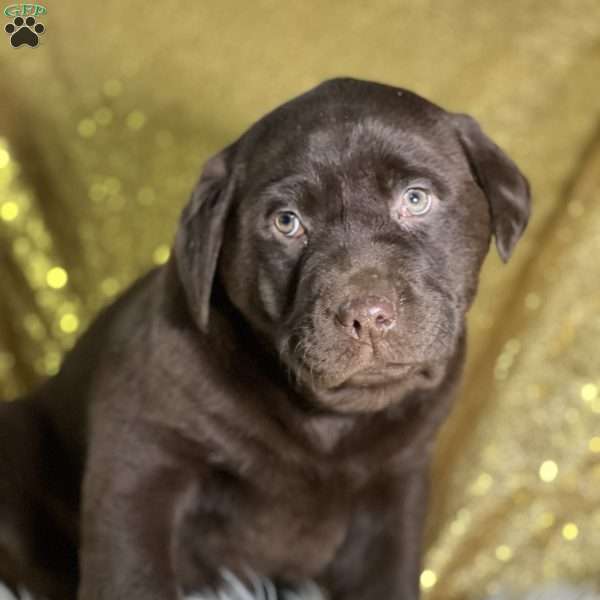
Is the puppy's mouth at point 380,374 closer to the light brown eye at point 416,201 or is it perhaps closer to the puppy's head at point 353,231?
the puppy's head at point 353,231

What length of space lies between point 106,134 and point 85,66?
0.48 ft

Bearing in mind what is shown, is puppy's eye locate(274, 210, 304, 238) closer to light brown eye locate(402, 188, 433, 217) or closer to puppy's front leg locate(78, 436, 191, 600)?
light brown eye locate(402, 188, 433, 217)

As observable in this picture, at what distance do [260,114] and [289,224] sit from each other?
0.78 meters

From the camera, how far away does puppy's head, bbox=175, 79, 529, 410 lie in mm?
1582

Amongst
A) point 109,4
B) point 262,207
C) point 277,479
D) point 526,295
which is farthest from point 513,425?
point 109,4

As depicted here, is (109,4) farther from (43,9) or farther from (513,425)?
(513,425)

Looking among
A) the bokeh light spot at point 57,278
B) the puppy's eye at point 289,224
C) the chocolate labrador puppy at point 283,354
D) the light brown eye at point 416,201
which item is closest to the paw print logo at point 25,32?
the bokeh light spot at point 57,278

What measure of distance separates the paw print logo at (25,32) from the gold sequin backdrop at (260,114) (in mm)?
20

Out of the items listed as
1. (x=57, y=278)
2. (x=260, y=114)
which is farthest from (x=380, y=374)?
(x=57, y=278)

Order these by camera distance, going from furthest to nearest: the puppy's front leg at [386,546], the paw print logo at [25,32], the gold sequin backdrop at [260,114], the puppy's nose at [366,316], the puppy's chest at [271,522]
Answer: the paw print logo at [25,32], the gold sequin backdrop at [260,114], the puppy's front leg at [386,546], the puppy's chest at [271,522], the puppy's nose at [366,316]

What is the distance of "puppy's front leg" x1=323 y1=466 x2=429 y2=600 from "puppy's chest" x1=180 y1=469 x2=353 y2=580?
98 mm

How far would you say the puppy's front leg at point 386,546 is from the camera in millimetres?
2041

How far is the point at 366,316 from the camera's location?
5.01 ft

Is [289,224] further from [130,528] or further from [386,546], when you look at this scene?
[386,546]
